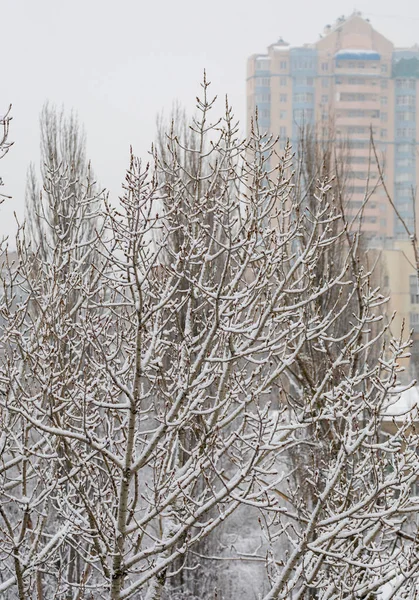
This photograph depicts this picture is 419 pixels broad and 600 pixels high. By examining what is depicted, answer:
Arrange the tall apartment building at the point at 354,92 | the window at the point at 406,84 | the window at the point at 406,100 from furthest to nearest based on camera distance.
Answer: the window at the point at 406,100
the window at the point at 406,84
the tall apartment building at the point at 354,92

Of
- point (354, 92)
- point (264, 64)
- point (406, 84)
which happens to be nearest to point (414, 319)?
point (354, 92)

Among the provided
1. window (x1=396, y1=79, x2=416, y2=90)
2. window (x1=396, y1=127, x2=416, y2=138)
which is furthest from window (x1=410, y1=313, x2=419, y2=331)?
window (x1=396, y1=79, x2=416, y2=90)

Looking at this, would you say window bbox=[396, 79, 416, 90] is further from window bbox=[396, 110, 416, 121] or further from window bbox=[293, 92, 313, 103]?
window bbox=[293, 92, 313, 103]

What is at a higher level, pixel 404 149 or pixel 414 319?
pixel 404 149

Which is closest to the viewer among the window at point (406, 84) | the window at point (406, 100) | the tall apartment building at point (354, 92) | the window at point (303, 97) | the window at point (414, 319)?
the window at point (414, 319)

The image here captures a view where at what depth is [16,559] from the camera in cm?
412

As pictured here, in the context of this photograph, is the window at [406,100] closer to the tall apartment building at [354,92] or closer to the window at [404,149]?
the tall apartment building at [354,92]

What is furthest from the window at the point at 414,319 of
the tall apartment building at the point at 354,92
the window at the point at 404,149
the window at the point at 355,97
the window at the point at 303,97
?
the window at the point at 303,97

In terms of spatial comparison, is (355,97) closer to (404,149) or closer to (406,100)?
(406,100)

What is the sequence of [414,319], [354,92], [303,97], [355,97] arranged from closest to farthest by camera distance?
[414,319] → [354,92] → [355,97] → [303,97]

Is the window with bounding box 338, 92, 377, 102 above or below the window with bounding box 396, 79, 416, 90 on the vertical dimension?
below

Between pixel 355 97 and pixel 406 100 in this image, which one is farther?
pixel 355 97

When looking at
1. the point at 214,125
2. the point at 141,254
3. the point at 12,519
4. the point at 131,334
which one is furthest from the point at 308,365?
the point at 12,519

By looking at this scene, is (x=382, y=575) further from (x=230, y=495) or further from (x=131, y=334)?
(x=131, y=334)
